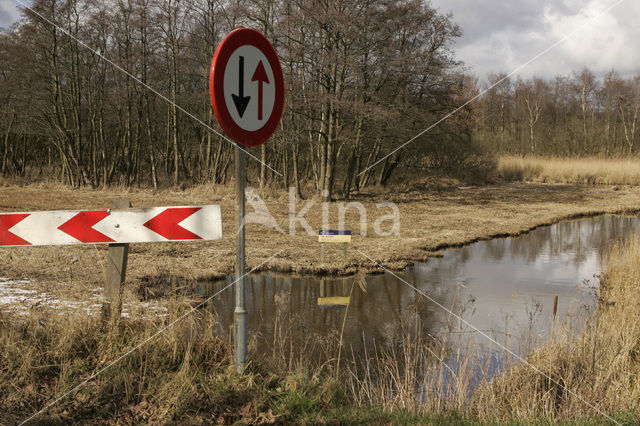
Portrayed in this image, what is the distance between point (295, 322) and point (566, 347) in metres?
3.55

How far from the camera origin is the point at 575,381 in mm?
4484

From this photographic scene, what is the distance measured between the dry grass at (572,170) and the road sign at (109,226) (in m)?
35.9

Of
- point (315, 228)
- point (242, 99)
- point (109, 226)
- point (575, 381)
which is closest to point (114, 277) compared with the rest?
point (109, 226)

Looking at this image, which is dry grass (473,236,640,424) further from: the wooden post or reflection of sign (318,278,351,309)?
reflection of sign (318,278,351,309)

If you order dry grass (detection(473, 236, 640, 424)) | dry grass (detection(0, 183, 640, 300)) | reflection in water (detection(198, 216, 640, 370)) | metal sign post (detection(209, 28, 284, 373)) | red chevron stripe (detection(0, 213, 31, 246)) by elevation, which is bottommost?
reflection in water (detection(198, 216, 640, 370))

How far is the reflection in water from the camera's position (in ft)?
22.1

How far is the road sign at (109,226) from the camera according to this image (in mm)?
4160

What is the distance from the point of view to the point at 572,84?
200 feet

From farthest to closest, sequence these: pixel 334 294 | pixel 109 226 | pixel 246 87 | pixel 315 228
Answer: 1. pixel 315 228
2. pixel 334 294
3. pixel 109 226
4. pixel 246 87

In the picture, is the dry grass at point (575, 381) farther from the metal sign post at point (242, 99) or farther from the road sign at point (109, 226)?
the road sign at point (109, 226)

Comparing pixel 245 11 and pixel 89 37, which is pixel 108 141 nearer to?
pixel 89 37

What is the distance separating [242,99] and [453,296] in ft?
21.1

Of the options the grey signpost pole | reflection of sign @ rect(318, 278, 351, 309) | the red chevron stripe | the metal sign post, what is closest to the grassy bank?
the grey signpost pole

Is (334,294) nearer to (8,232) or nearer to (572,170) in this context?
(8,232)
